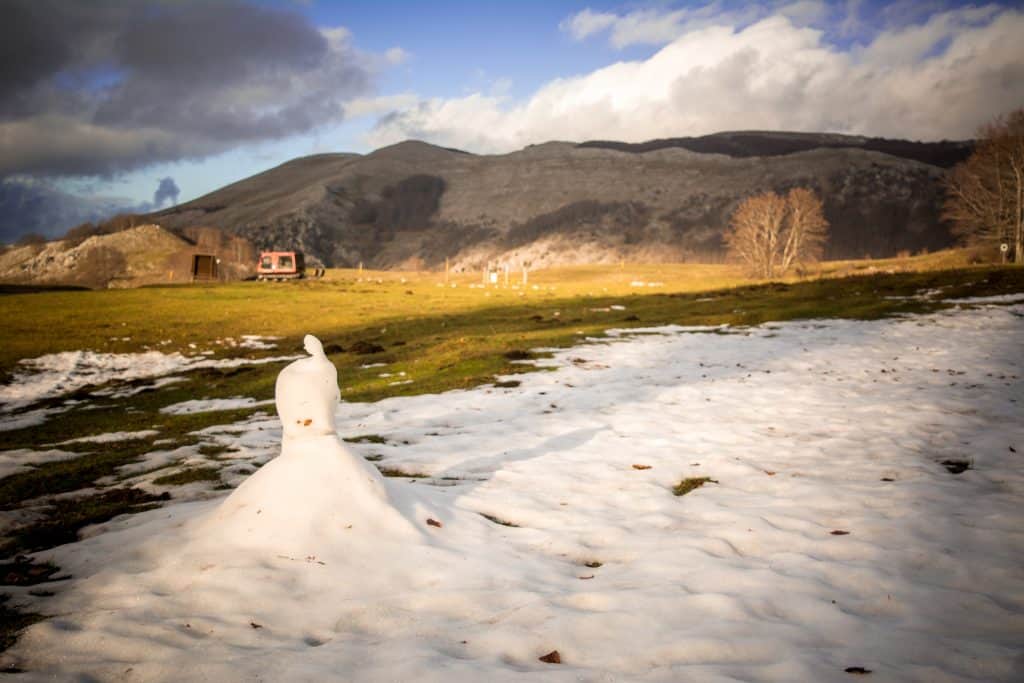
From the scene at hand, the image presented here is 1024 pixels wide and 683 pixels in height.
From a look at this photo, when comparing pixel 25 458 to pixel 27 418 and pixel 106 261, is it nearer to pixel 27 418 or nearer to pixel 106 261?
pixel 27 418

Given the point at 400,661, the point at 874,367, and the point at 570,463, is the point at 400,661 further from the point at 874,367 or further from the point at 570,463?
the point at 874,367

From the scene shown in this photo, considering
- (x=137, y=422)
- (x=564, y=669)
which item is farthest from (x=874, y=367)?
(x=137, y=422)

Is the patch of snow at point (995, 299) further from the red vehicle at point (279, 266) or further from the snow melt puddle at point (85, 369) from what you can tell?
the red vehicle at point (279, 266)

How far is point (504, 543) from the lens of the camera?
609 centimetres

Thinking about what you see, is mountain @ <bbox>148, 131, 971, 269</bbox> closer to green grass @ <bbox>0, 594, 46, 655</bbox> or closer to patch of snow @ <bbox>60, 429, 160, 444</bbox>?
patch of snow @ <bbox>60, 429, 160, 444</bbox>

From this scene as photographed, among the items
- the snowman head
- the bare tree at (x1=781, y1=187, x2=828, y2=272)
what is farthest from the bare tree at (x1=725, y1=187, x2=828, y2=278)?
the snowman head

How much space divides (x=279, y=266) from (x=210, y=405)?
54.5m

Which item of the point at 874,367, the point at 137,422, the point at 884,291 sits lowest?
the point at 137,422

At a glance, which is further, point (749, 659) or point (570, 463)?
point (570, 463)

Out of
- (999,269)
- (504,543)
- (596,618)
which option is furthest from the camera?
(999,269)

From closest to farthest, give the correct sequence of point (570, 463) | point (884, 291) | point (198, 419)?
point (570, 463) → point (198, 419) → point (884, 291)

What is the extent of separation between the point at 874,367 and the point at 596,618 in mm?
14813

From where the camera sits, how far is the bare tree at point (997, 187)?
47656 millimetres

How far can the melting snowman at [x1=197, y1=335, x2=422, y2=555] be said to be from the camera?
5352 millimetres
